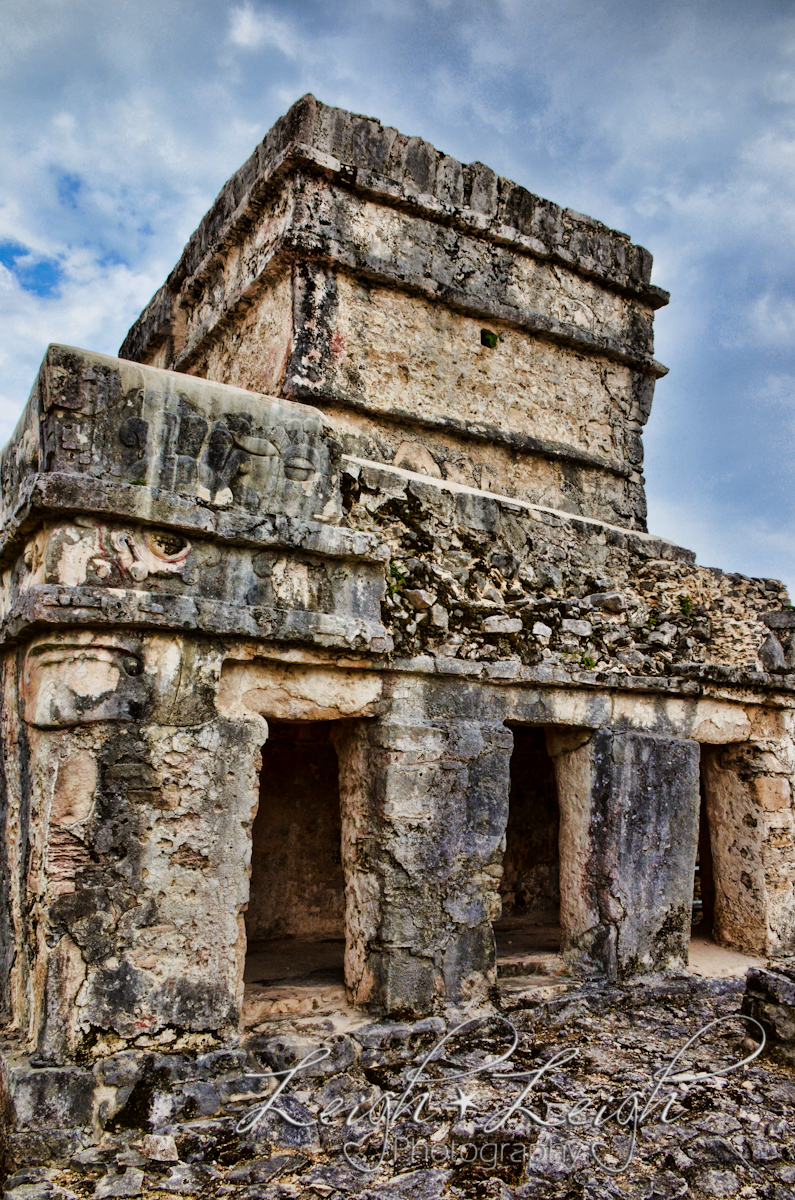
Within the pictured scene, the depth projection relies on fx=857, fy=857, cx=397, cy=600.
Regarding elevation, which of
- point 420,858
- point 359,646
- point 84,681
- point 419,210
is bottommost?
point 420,858

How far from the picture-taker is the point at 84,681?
3.27 m

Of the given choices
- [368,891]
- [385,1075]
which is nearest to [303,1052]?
[385,1075]

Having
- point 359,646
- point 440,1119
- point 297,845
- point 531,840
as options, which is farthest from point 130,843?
point 531,840

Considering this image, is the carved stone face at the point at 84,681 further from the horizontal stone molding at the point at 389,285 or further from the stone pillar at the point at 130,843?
the horizontal stone molding at the point at 389,285

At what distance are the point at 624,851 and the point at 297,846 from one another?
6.94 ft

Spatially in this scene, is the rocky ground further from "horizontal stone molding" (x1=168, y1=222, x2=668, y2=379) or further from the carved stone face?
"horizontal stone molding" (x1=168, y1=222, x2=668, y2=379)

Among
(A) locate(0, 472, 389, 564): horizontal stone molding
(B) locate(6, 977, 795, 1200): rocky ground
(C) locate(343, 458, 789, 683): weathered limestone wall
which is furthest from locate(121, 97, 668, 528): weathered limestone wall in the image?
(B) locate(6, 977, 795, 1200): rocky ground

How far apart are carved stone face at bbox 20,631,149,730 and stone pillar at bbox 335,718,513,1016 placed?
1.16 meters

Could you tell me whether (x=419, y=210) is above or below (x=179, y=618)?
above

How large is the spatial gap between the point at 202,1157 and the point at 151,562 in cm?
219

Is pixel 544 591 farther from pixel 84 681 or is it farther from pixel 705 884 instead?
pixel 705 884

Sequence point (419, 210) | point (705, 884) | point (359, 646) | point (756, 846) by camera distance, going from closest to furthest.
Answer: point (359, 646)
point (756, 846)
point (419, 210)
point (705, 884)

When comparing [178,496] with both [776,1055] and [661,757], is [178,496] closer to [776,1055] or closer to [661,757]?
[661,757]

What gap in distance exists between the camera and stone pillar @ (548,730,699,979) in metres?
4.60
